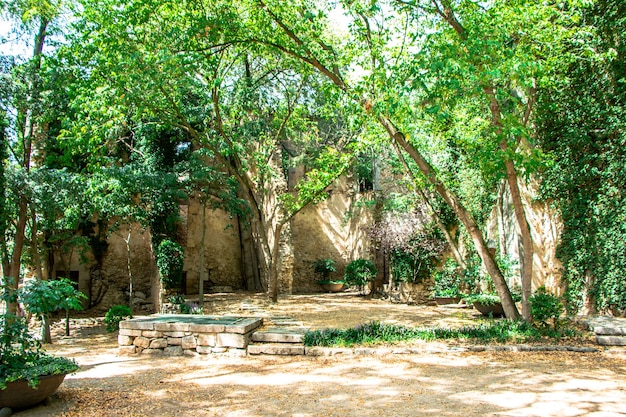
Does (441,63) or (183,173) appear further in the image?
(183,173)

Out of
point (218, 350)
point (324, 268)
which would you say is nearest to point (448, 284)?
point (324, 268)

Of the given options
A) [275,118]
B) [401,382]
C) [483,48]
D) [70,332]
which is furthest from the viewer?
[275,118]

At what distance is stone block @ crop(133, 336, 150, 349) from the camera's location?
7711 millimetres

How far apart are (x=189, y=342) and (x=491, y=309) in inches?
262

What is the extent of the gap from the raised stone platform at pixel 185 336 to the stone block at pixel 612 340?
17.9 feet

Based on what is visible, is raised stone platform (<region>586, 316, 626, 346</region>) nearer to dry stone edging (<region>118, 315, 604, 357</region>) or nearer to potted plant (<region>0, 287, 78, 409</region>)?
dry stone edging (<region>118, 315, 604, 357</region>)

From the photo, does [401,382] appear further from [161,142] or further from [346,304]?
[161,142]

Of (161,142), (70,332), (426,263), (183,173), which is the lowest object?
(70,332)

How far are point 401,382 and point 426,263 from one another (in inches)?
370

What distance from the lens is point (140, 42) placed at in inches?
375

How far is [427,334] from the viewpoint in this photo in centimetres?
795

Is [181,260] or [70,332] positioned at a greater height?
[181,260]

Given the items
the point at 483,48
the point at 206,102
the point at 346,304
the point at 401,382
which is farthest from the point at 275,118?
the point at 401,382

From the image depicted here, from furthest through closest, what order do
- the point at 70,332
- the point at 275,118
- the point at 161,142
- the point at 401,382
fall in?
the point at 161,142 → the point at 275,118 → the point at 70,332 → the point at 401,382
